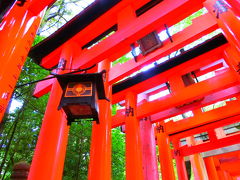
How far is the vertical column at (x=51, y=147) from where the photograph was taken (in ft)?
8.13

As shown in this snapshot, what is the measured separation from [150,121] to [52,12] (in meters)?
6.97

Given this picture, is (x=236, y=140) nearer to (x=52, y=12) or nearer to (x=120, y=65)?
(x=120, y=65)

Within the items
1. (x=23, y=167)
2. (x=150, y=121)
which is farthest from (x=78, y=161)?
(x=23, y=167)

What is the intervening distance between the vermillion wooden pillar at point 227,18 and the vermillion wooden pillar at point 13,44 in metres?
2.66

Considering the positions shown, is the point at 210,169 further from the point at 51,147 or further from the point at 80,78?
the point at 80,78

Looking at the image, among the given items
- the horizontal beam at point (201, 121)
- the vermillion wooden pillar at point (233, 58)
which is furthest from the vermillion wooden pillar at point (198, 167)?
the vermillion wooden pillar at point (233, 58)

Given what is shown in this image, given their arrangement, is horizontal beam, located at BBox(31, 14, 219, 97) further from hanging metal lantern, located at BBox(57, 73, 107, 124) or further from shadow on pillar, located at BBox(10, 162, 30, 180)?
shadow on pillar, located at BBox(10, 162, 30, 180)

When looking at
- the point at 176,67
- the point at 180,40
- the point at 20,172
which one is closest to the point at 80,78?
the point at 20,172

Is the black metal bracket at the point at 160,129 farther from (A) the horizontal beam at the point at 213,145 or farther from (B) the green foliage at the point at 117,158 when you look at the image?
(B) the green foliage at the point at 117,158

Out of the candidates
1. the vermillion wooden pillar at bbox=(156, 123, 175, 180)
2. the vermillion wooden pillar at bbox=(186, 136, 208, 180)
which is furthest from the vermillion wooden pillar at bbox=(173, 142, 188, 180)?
the vermillion wooden pillar at bbox=(156, 123, 175, 180)

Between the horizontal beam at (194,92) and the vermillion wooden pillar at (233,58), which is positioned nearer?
the vermillion wooden pillar at (233,58)

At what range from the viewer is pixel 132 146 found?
4188 millimetres

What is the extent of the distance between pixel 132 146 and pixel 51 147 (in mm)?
2071

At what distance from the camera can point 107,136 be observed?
328 centimetres
